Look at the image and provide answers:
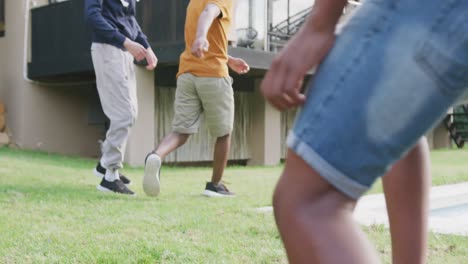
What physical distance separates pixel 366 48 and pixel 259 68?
8834 mm

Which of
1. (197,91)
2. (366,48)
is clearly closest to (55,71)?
(197,91)

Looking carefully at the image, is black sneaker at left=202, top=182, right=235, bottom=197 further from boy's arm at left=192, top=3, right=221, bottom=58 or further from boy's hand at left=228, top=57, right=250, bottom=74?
boy's arm at left=192, top=3, right=221, bottom=58

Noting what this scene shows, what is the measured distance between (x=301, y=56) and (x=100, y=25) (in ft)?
12.3

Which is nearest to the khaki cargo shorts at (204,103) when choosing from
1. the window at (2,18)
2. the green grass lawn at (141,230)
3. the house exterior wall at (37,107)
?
the green grass lawn at (141,230)

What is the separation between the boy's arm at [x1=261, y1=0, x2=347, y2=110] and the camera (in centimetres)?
110

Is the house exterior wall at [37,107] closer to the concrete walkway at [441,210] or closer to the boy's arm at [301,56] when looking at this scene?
the concrete walkway at [441,210]

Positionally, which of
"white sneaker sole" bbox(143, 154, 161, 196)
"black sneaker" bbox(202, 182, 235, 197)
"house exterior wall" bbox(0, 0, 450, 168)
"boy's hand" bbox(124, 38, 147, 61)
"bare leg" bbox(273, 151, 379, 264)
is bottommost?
"house exterior wall" bbox(0, 0, 450, 168)

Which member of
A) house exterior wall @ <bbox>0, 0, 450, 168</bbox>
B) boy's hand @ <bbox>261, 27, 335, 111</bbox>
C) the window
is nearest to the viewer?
boy's hand @ <bbox>261, 27, 335, 111</bbox>

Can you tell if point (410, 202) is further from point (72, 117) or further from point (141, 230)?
point (72, 117)

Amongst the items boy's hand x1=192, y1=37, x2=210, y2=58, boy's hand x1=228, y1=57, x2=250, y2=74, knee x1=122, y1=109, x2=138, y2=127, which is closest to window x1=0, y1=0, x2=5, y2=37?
knee x1=122, y1=109, x2=138, y2=127

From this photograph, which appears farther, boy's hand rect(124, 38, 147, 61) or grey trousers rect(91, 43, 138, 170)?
grey trousers rect(91, 43, 138, 170)

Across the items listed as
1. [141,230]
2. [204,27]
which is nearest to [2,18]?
[204,27]

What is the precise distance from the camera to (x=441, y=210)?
17.3 ft

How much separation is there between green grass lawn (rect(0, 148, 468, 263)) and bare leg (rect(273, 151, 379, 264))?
1.53 metres
